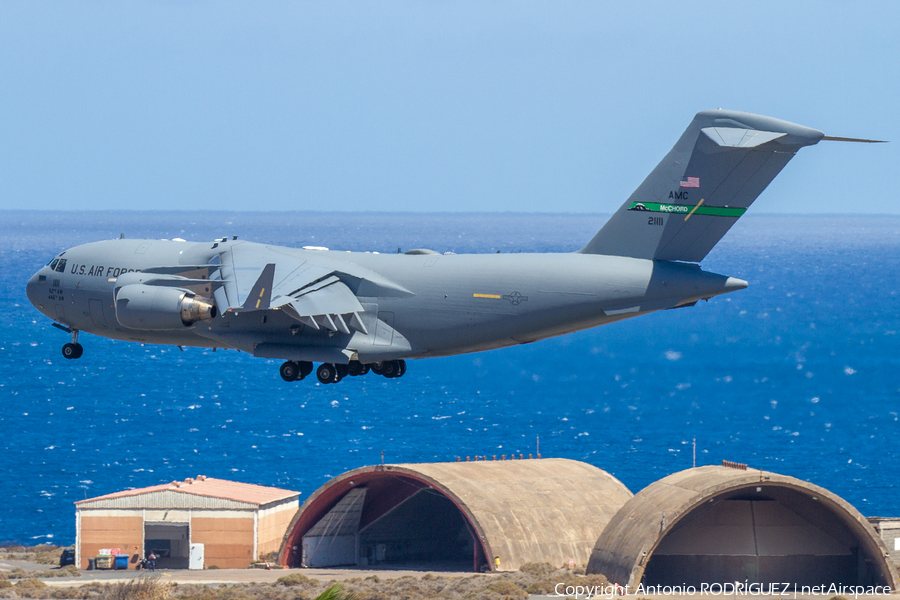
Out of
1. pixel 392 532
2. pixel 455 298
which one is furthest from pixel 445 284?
pixel 392 532

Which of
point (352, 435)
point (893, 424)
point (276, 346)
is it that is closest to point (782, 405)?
point (893, 424)

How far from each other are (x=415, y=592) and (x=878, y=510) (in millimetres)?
42202

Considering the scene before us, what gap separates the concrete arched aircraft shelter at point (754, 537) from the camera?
51.3 m

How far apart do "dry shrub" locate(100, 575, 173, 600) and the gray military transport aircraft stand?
1666 cm

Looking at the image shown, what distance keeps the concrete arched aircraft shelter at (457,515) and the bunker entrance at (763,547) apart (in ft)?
16.8

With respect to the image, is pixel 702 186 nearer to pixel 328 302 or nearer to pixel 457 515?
pixel 328 302

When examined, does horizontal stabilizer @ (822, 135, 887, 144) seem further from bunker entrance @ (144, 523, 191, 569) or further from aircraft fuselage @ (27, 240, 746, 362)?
bunker entrance @ (144, 523, 191, 569)

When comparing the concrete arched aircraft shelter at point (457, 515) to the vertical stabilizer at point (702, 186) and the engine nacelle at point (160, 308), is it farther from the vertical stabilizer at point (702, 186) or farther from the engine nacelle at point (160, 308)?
the vertical stabilizer at point (702, 186)

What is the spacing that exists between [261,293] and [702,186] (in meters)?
9.64

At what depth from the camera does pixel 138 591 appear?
4906 centimetres

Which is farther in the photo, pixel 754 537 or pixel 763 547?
pixel 754 537

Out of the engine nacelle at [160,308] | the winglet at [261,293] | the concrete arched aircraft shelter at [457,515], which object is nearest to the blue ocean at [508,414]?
the concrete arched aircraft shelter at [457,515]

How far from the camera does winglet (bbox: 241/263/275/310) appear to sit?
98.4 feet

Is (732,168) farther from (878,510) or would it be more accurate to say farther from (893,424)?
(893,424)
